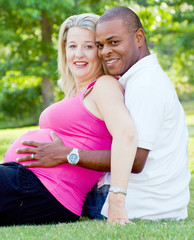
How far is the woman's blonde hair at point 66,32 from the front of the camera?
12.4 ft

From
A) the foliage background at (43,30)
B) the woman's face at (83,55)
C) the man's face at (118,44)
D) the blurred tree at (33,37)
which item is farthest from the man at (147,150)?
the blurred tree at (33,37)

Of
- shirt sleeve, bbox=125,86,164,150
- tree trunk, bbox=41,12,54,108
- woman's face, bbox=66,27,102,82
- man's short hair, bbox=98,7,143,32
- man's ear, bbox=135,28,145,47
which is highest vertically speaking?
man's short hair, bbox=98,7,143,32

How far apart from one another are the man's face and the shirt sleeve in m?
0.39

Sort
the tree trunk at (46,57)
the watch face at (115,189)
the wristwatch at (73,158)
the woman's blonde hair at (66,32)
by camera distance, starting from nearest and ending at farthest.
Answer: the watch face at (115,189) → the wristwatch at (73,158) → the woman's blonde hair at (66,32) → the tree trunk at (46,57)

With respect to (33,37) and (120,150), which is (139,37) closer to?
(120,150)

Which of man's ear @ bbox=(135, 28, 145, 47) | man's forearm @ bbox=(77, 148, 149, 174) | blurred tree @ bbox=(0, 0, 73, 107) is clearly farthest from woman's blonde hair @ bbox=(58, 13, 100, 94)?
blurred tree @ bbox=(0, 0, 73, 107)

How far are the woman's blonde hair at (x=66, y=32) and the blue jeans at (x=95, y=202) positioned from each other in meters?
1.14

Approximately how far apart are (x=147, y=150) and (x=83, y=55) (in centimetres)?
120

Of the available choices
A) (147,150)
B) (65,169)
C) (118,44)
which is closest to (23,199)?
(65,169)

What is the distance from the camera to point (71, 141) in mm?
3312

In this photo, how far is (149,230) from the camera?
8.87 feet

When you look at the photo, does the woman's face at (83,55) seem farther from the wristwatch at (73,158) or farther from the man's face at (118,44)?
the wristwatch at (73,158)

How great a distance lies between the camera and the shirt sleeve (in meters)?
2.94

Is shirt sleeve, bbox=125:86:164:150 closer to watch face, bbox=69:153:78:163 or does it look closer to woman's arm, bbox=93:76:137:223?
woman's arm, bbox=93:76:137:223
